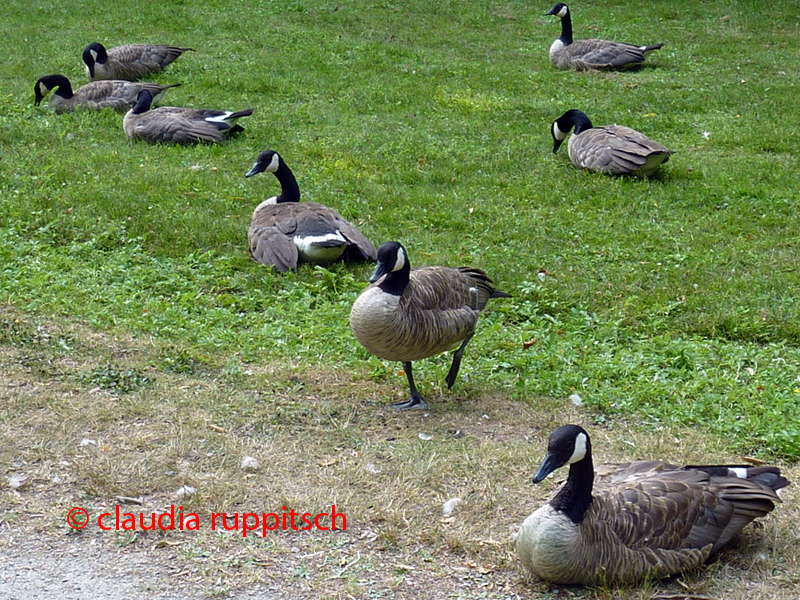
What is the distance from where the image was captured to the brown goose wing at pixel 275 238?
314 inches

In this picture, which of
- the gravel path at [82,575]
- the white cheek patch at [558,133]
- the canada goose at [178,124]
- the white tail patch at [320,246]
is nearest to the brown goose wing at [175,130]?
the canada goose at [178,124]

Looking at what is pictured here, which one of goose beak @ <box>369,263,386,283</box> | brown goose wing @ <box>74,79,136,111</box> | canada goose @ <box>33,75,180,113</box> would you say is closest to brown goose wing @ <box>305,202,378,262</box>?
goose beak @ <box>369,263,386,283</box>

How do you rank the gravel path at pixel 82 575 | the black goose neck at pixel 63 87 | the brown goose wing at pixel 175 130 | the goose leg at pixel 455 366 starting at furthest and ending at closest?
the black goose neck at pixel 63 87, the brown goose wing at pixel 175 130, the goose leg at pixel 455 366, the gravel path at pixel 82 575

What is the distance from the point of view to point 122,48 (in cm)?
1442

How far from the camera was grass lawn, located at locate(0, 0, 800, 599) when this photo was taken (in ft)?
15.0

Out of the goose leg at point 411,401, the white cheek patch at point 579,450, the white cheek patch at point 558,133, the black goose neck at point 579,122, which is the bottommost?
the goose leg at point 411,401

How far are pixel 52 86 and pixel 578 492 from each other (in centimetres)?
1074

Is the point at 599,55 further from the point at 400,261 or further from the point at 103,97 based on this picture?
the point at 400,261

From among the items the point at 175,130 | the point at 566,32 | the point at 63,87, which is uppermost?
the point at 566,32

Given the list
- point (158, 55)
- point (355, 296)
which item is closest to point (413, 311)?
point (355, 296)

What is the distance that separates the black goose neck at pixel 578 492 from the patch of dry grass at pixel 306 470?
1.29 feet

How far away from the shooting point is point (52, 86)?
1238 cm

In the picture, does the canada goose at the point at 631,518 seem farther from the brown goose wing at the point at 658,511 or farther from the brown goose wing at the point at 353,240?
the brown goose wing at the point at 353,240

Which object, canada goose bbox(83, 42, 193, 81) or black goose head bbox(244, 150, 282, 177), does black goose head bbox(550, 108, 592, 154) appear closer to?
black goose head bbox(244, 150, 282, 177)
